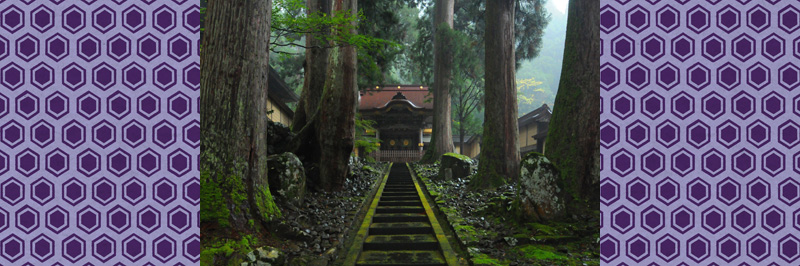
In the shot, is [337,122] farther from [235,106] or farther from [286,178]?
[235,106]

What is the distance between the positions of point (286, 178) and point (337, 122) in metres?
2.01

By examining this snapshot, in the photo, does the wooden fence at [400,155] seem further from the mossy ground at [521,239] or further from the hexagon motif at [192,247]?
the hexagon motif at [192,247]

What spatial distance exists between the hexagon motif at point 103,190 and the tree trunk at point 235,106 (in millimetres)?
1439

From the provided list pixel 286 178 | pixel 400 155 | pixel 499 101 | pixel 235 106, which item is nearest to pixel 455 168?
pixel 499 101

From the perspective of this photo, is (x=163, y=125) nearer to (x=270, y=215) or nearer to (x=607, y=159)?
(x=270, y=215)

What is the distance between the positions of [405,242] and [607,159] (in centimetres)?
314

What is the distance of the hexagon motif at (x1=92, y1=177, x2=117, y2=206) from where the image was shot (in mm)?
2014

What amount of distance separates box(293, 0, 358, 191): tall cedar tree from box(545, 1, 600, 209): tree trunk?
11.8ft

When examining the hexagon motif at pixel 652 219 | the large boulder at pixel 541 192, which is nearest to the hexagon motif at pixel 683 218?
the hexagon motif at pixel 652 219

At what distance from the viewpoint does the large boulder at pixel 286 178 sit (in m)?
4.98

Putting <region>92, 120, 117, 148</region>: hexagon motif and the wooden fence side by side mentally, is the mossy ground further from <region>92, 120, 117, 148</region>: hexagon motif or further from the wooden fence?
the wooden fence

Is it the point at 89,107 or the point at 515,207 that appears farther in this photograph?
the point at 515,207

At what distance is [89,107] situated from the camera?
2033 millimetres

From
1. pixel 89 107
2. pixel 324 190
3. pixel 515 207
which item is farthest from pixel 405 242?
pixel 89 107
